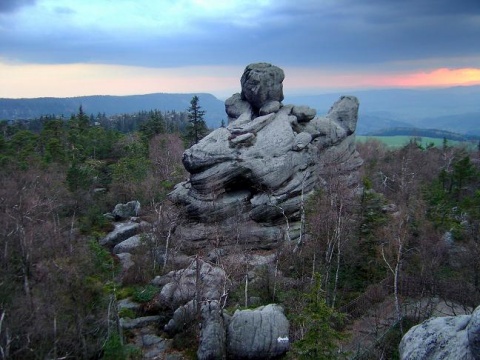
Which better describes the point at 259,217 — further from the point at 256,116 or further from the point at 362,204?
the point at 256,116

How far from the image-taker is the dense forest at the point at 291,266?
1678 centimetres

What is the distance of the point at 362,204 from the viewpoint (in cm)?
2789

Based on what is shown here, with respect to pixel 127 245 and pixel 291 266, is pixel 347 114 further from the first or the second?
pixel 127 245

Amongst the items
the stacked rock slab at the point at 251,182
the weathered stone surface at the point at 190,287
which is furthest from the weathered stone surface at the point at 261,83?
the weathered stone surface at the point at 190,287

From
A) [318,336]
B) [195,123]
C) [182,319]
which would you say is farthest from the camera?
[195,123]

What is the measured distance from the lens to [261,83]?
40.0 m

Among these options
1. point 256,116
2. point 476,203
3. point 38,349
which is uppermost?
point 256,116

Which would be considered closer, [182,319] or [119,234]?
[182,319]

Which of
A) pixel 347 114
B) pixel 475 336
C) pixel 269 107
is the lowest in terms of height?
pixel 475 336

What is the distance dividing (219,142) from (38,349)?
876 inches

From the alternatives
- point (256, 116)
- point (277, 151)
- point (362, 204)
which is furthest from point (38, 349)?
point (256, 116)

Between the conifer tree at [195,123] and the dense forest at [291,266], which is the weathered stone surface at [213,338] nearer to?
the dense forest at [291,266]

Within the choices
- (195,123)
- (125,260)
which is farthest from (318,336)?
(195,123)

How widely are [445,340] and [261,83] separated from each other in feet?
108
